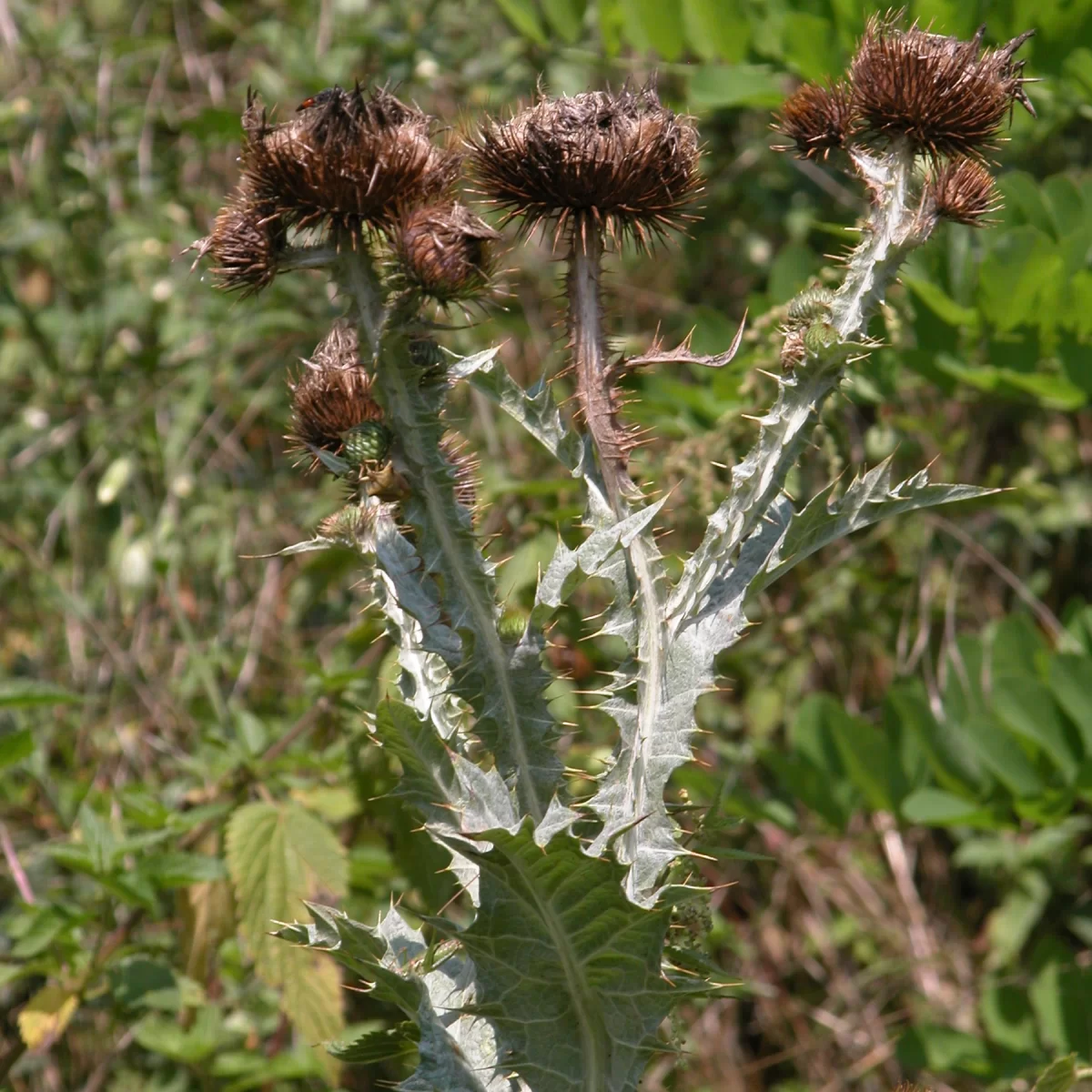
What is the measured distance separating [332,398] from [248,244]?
0.91 feet

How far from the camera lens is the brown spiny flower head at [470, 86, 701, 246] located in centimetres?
171

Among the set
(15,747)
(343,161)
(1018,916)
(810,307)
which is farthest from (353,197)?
(1018,916)

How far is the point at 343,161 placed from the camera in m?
1.61

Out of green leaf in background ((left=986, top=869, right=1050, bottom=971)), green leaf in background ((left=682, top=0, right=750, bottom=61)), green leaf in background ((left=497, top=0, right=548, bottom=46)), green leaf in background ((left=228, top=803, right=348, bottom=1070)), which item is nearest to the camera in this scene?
green leaf in background ((left=228, top=803, right=348, bottom=1070))

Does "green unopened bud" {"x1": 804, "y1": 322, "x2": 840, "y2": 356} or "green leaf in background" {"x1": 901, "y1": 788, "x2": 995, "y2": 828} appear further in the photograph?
"green leaf in background" {"x1": 901, "y1": 788, "x2": 995, "y2": 828}

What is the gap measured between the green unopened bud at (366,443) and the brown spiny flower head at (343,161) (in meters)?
0.26

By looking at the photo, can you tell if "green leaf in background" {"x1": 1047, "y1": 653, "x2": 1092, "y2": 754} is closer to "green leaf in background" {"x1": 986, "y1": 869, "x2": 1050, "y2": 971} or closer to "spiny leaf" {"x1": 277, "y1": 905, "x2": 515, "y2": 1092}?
"green leaf in background" {"x1": 986, "y1": 869, "x2": 1050, "y2": 971}

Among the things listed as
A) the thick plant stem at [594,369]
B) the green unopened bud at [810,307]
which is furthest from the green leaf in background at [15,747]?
the green unopened bud at [810,307]

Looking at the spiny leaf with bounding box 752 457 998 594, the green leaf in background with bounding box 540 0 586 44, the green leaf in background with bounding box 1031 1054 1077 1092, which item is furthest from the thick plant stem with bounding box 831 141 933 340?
the green leaf in background with bounding box 540 0 586 44

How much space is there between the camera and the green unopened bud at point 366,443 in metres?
1.74

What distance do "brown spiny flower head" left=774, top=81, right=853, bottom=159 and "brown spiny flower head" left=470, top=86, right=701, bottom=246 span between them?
0.17m

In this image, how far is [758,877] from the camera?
14.9 feet

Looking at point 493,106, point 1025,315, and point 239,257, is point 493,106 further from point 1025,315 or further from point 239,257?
point 239,257

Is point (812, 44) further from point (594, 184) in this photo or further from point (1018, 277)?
point (594, 184)
